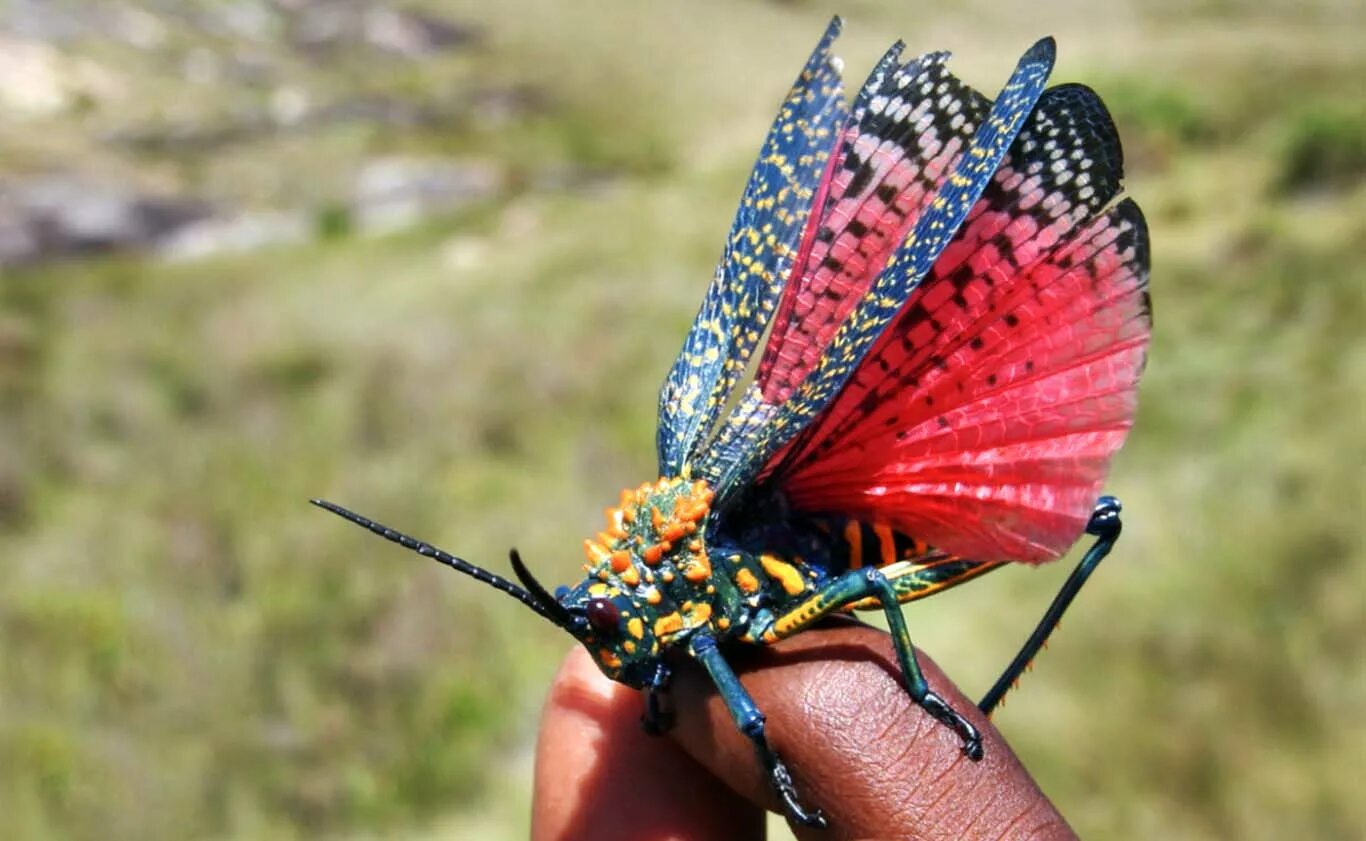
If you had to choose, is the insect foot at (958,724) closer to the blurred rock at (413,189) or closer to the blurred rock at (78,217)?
the blurred rock at (78,217)

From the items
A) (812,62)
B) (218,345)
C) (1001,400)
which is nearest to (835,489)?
(1001,400)

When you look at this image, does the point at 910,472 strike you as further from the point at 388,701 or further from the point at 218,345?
the point at 218,345

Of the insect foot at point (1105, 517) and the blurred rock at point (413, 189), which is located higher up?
the insect foot at point (1105, 517)

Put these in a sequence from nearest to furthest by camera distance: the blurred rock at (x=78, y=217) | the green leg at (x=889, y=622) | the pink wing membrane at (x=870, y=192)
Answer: the green leg at (x=889, y=622), the pink wing membrane at (x=870, y=192), the blurred rock at (x=78, y=217)

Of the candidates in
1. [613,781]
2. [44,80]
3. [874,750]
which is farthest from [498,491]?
[44,80]

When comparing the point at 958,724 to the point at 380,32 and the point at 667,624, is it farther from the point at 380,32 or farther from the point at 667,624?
the point at 380,32

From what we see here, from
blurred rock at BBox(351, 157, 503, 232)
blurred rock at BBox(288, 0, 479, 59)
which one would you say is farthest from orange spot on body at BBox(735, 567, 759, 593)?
blurred rock at BBox(288, 0, 479, 59)

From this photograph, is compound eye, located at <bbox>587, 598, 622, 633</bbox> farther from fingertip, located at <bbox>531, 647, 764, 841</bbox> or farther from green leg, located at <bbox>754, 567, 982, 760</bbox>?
fingertip, located at <bbox>531, 647, 764, 841</bbox>

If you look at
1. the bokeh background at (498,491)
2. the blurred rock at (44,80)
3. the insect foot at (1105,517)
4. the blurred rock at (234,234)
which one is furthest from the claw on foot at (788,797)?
the blurred rock at (44,80)
